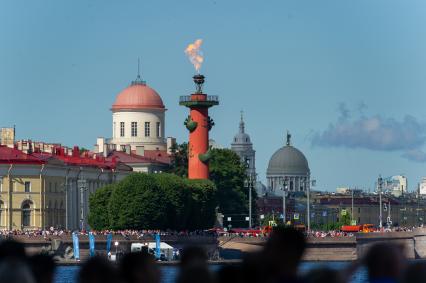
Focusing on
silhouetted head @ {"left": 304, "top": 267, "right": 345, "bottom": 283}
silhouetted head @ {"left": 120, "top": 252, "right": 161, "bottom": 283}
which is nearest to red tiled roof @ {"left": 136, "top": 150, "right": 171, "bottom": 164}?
silhouetted head @ {"left": 120, "top": 252, "right": 161, "bottom": 283}

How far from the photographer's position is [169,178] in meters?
107

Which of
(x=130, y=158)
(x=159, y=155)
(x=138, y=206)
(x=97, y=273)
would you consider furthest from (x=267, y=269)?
A: (x=159, y=155)

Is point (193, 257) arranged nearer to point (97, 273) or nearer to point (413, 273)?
point (97, 273)

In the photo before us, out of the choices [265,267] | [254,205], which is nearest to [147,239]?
[254,205]

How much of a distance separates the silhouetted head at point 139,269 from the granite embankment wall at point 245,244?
76224 millimetres

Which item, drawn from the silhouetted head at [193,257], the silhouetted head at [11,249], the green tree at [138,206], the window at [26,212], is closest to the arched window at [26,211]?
the window at [26,212]

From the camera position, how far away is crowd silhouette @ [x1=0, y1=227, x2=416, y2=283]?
11242 millimetres

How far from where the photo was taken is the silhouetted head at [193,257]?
38.8 feet

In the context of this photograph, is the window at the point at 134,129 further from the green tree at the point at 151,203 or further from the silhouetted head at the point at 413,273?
the silhouetted head at the point at 413,273

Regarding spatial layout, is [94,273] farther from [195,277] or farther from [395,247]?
[395,247]

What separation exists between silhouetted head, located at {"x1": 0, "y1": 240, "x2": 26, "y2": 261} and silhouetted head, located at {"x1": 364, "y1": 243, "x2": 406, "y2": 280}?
246 cm

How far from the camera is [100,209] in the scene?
348 feet

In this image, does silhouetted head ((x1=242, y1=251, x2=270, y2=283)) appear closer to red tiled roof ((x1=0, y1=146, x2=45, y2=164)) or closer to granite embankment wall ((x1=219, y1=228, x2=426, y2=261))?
granite embankment wall ((x1=219, y1=228, x2=426, y2=261))

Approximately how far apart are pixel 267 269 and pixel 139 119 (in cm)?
13817
